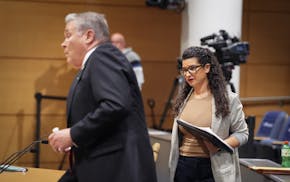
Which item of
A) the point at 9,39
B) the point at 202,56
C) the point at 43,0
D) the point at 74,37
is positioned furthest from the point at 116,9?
the point at 74,37

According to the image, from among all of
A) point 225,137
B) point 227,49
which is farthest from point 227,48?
point 225,137

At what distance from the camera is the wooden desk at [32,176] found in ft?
9.14

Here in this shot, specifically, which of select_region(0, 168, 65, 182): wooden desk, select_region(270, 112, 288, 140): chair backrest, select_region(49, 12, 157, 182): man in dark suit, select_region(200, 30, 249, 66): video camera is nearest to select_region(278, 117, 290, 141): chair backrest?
select_region(270, 112, 288, 140): chair backrest

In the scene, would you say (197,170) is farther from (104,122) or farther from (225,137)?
(104,122)

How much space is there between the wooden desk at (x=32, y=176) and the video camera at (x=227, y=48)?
2.41 metres

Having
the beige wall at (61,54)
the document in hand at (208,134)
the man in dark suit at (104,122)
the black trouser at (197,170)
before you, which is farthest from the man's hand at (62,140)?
the beige wall at (61,54)

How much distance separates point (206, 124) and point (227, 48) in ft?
7.04

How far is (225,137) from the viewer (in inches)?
124

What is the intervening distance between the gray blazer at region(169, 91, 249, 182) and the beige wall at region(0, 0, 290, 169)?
13.9ft

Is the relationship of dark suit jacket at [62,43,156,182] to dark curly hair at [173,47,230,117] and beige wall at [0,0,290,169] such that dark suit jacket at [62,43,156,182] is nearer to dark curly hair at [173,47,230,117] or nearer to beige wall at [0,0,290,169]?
dark curly hair at [173,47,230,117]

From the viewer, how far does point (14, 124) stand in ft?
23.4

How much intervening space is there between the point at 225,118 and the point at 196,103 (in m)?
0.20

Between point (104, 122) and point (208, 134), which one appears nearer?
point (104, 122)

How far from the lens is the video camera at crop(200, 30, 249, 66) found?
16.7 ft
